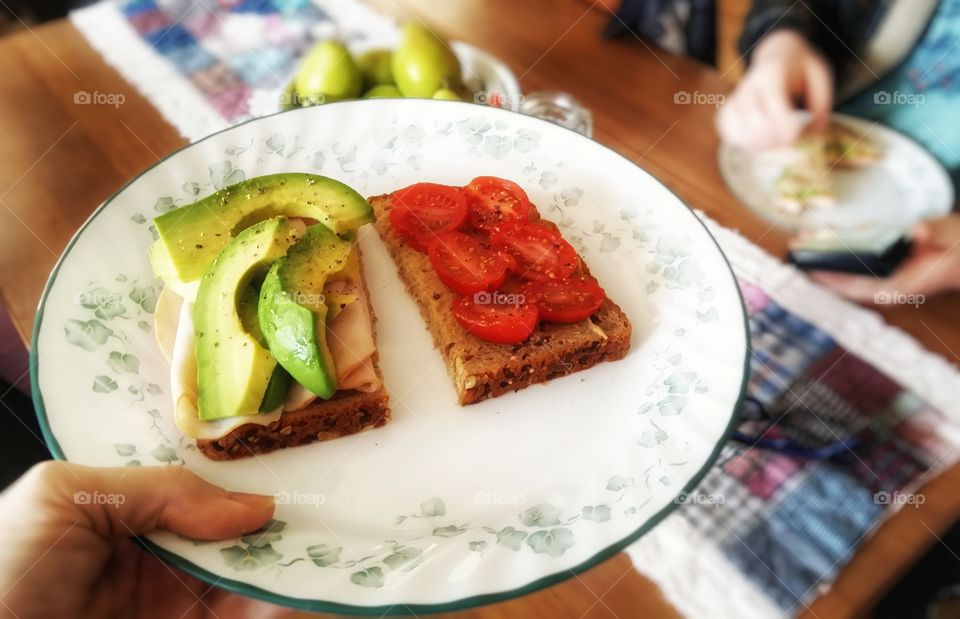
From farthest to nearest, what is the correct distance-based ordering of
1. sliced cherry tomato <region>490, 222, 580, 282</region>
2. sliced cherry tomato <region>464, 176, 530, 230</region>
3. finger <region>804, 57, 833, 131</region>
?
finger <region>804, 57, 833, 131</region>
sliced cherry tomato <region>464, 176, 530, 230</region>
sliced cherry tomato <region>490, 222, 580, 282</region>

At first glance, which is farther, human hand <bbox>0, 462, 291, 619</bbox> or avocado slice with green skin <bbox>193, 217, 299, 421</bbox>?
avocado slice with green skin <bbox>193, 217, 299, 421</bbox>

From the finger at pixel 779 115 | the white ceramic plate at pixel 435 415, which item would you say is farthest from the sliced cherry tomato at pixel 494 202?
the finger at pixel 779 115

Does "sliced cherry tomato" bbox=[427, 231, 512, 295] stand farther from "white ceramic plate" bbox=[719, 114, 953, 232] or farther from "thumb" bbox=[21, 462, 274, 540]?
"white ceramic plate" bbox=[719, 114, 953, 232]

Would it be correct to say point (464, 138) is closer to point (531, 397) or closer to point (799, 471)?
point (531, 397)

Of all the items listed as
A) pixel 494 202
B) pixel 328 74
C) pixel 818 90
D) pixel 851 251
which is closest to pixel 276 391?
pixel 494 202

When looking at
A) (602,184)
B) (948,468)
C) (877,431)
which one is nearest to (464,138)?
(602,184)

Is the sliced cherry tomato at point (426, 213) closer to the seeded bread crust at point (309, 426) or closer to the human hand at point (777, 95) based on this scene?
the seeded bread crust at point (309, 426)

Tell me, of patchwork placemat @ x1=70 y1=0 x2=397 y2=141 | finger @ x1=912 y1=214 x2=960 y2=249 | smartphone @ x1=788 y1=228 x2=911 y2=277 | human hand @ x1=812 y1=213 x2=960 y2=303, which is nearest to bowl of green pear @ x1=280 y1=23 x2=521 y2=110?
patchwork placemat @ x1=70 y1=0 x2=397 y2=141
